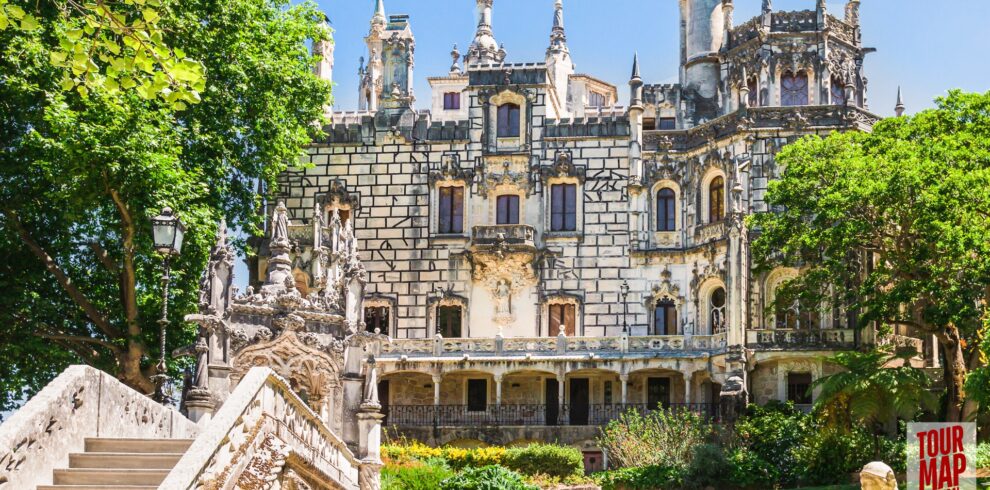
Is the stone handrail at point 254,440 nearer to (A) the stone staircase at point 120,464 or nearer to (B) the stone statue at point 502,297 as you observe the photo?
(A) the stone staircase at point 120,464

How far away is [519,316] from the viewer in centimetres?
4516

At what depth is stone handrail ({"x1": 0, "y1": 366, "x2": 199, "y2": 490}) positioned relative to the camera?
1258 centimetres

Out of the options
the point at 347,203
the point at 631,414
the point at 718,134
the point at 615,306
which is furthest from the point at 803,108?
the point at 347,203

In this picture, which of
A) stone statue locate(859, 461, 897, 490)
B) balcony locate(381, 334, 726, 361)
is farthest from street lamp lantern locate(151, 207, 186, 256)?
balcony locate(381, 334, 726, 361)

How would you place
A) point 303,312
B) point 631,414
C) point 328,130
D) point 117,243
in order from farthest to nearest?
point 328,130 < point 631,414 < point 117,243 < point 303,312

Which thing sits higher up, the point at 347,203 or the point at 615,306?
the point at 347,203

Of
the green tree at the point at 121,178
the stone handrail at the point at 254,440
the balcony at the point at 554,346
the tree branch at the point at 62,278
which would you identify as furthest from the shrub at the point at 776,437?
the tree branch at the point at 62,278

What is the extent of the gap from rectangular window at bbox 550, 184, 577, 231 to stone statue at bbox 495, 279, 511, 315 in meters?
2.63

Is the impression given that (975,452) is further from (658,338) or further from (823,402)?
(658,338)

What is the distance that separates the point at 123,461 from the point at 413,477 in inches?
577

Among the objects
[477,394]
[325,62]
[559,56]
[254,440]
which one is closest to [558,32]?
[559,56]

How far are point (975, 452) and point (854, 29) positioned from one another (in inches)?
859

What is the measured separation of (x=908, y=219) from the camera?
3466 cm

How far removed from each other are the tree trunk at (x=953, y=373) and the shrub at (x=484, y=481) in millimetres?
12628
